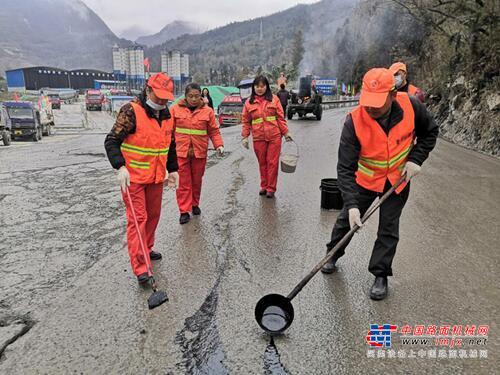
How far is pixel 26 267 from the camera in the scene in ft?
12.7

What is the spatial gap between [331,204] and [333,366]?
3.29 meters

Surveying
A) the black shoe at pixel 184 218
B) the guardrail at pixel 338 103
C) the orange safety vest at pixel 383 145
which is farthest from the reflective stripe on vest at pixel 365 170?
the guardrail at pixel 338 103

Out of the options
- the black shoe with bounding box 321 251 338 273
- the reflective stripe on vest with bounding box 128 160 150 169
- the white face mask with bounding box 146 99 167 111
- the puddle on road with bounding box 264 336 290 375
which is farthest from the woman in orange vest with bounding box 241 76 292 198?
the puddle on road with bounding box 264 336 290 375

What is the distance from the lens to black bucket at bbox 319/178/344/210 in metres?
5.58

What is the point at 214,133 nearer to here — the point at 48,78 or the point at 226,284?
the point at 226,284

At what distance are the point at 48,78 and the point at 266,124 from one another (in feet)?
353

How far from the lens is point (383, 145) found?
3.14 meters

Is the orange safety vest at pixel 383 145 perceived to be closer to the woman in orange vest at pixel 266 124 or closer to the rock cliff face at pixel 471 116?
the woman in orange vest at pixel 266 124

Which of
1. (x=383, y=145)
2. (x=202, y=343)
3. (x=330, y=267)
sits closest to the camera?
(x=202, y=343)

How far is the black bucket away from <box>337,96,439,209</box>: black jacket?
2325mm

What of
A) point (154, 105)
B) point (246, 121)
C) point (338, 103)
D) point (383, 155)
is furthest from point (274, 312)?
point (338, 103)

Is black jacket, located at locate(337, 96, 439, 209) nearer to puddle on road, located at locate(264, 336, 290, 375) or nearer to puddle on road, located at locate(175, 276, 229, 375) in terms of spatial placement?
puddle on road, located at locate(264, 336, 290, 375)

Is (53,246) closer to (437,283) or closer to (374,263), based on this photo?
(374,263)

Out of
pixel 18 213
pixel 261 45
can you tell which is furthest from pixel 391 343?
pixel 261 45
